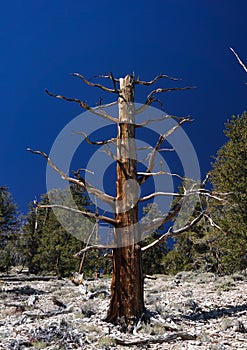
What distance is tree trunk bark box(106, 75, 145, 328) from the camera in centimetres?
715

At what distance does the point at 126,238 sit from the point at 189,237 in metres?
19.1

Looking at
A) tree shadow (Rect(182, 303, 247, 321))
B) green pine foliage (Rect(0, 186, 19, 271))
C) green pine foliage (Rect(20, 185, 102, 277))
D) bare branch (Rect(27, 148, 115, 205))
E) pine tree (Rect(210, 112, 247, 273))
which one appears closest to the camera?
tree shadow (Rect(182, 303, 247, 321))

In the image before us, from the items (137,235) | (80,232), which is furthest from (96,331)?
(80,232)

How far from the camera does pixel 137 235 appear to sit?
25.0 ft

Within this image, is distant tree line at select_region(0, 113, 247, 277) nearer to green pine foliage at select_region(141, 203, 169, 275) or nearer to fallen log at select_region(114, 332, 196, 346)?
green pine foliage at select_region(141, 203, 169, 275)

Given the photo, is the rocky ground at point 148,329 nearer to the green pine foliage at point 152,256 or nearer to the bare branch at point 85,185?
the bare branch at point 85,185

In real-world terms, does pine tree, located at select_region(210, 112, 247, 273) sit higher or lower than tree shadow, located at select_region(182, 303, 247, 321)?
higher

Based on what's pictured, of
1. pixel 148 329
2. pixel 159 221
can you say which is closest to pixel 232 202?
pixel 159 221

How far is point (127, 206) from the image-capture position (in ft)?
25.3

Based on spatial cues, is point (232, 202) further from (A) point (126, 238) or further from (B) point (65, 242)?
(B) point (65, 242)

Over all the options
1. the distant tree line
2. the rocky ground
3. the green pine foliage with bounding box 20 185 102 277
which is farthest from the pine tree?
the green pine foliage with bounding box 20 185 102 277

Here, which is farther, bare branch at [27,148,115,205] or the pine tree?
the pine tree

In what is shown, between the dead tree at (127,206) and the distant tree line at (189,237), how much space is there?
1210mm

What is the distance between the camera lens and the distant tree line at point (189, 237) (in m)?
16.3
